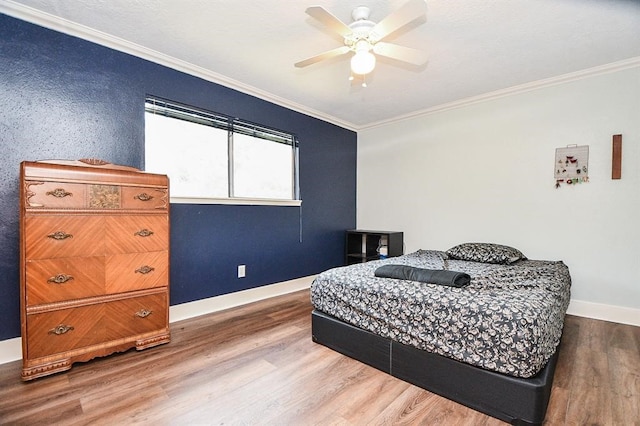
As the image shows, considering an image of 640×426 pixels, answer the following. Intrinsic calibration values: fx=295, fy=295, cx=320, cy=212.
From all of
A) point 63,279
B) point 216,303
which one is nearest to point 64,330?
point 63,279

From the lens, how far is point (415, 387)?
182 centimetres

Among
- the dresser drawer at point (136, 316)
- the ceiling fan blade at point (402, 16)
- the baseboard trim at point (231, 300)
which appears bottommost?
the baseboard trim at point (231, 300)

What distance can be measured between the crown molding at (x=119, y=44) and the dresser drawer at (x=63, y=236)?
1.50m

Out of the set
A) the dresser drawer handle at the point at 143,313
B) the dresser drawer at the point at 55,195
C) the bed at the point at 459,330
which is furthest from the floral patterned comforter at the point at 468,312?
the dresser drawer at the point at 55,195

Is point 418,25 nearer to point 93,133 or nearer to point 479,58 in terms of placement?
point 479,58

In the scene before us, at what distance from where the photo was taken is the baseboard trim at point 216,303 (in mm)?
2102

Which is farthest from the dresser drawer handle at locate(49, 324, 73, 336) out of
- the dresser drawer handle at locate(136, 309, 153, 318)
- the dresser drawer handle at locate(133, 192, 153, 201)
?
the dresser drawer handle at locate(133, 192, 153, 201)

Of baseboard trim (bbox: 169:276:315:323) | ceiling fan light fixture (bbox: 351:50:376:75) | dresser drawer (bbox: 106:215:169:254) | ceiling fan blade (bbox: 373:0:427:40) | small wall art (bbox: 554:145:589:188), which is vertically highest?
ceiling fan blade (bbox: 373:0:427:40)

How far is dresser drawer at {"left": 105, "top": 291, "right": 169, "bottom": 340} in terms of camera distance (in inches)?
84.4

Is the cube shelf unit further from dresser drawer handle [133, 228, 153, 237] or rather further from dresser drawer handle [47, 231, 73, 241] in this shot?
dresser drawer handle [47, 231, 73, 241]

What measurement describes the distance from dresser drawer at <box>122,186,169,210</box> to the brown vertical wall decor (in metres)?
4.14

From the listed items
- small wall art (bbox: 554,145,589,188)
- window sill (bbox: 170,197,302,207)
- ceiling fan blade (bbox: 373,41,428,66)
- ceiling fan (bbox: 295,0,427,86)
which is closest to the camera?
ceiling fan (bbox: 295,0,427,86)

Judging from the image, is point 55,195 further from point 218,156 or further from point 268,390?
point 268,390

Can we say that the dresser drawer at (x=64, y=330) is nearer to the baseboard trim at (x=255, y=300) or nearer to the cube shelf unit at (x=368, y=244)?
the baseboard trim at (x=255, y=300)
